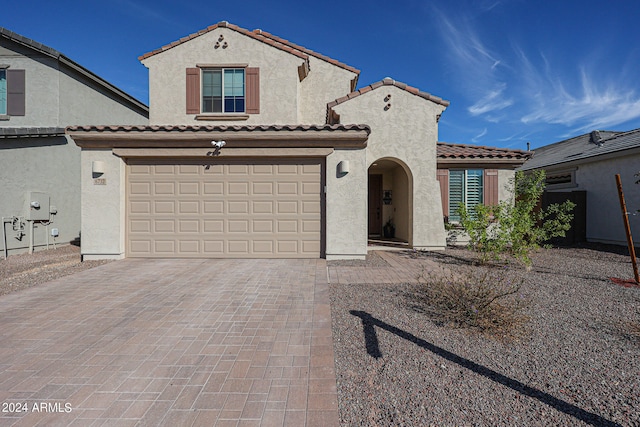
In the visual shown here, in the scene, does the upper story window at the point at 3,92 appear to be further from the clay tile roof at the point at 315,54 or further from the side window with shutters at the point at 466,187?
the side window with shutters at the point at 466,187

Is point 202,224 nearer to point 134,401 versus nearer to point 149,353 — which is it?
point 149,353

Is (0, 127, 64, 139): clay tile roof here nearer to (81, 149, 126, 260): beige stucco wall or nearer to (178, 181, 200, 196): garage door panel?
(81, 149, 126, 260): beige stucco wall

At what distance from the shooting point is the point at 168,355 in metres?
3.23

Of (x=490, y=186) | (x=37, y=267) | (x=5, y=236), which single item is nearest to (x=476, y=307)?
(x=490, y=186)

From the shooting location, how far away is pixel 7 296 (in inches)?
203

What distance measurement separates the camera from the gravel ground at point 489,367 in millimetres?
2340

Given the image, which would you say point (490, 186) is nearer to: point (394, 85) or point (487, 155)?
point (487, 155)

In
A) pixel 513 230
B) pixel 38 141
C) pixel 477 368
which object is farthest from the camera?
pixel 38 141

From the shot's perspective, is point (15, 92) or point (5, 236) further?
point (15, 92)

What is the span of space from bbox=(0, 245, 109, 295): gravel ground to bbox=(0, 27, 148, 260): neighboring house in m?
1.16

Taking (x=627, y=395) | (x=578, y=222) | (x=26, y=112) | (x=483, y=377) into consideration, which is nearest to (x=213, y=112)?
(x=26, y=112)

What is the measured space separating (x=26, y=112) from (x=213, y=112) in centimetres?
707

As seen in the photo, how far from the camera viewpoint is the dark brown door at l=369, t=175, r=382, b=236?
42.0 feet

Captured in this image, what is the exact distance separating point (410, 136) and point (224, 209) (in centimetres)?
651
